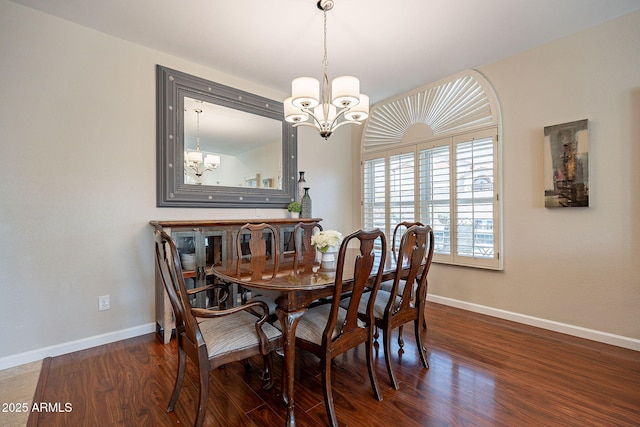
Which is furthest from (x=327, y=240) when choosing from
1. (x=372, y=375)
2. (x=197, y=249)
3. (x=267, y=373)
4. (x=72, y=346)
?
(x=72, y=346)

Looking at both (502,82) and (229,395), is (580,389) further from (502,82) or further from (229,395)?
(502,82)

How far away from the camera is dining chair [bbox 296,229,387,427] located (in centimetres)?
153

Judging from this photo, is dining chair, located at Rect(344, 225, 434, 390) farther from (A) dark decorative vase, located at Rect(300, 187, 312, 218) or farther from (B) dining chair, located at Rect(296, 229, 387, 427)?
(A) dark decorative vase, located at Rect(300, 187, 312, 218)

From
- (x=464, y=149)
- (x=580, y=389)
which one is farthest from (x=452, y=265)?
(x=580, y=389)

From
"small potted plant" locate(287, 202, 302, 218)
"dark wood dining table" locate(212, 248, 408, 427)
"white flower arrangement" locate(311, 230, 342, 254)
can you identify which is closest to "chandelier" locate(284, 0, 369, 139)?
"white flower arrangement" locate(311, 230, 342, 254)

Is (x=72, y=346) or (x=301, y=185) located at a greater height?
(x=301, y=185)

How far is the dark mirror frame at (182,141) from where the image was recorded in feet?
9.39

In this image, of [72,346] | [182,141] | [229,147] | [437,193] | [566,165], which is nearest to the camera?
[72,346]

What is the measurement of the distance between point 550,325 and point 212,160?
12.6 ft

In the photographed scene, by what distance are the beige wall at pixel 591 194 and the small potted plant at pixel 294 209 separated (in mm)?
2311

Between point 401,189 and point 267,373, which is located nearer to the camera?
point 267,373

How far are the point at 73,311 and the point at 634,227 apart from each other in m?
4.79

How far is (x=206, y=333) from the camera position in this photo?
161 centimetres

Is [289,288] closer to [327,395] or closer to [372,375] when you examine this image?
[327,395]
